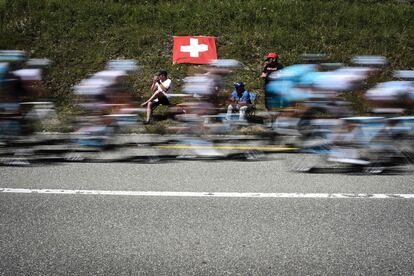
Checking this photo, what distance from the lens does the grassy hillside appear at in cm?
1463

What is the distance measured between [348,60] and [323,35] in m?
1.72

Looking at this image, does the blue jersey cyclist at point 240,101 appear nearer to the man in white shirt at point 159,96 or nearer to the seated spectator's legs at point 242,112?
the seated spectator's legs at point 242,112

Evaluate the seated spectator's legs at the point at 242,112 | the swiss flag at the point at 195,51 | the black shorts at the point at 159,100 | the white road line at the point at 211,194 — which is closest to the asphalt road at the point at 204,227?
the white road line at the point at 211,194

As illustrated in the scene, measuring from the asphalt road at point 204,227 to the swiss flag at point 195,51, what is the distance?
8.79 metres

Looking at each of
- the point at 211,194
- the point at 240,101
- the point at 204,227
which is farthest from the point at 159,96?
the point at 204,227

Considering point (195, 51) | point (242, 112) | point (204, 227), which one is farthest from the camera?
point (195, 51)

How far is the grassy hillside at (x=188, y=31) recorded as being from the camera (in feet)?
48.0

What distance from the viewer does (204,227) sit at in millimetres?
4164

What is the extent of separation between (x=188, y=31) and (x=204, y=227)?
12.8m

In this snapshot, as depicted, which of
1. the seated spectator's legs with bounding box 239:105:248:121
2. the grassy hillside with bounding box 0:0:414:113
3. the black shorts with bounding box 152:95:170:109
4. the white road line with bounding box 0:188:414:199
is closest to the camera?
the white road line with bounding box 0:188:414:199

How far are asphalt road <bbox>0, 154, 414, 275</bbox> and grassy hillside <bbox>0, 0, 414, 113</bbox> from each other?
8336 millimetres

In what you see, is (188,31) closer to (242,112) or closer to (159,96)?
(159,96)

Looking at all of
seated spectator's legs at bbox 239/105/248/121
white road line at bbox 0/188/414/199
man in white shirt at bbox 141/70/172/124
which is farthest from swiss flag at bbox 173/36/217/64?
white road line at bbox 0/188/414/199

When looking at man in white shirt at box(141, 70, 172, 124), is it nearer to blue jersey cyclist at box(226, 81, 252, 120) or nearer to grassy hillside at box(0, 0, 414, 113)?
blue jersey cyclist at box(226, 81, 252, 120)
